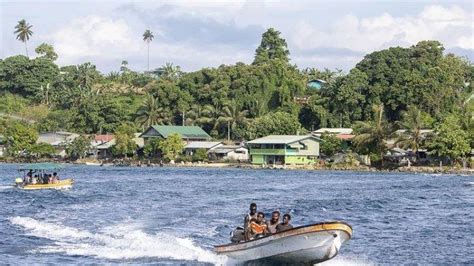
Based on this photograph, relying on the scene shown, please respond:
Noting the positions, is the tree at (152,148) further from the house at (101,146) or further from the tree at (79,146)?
the tree at (79,146)

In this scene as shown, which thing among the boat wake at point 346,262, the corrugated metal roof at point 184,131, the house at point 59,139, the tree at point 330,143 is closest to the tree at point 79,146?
the house at point 59,139

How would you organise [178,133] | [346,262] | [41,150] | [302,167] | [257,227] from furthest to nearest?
[41,150] < [178,133] < [302,167] < [346,262] < [257,227]

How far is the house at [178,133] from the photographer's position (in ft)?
444

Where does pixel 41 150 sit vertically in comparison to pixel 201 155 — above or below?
above

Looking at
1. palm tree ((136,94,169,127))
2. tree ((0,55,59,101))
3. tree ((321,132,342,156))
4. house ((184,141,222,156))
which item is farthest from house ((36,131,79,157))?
tree ((321,132,342,156))

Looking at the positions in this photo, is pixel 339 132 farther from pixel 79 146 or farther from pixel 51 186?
pixel 51 186

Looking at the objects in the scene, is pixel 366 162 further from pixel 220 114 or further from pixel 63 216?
pixel 63 216

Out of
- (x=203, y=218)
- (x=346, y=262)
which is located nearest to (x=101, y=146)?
(x=203, y=218)

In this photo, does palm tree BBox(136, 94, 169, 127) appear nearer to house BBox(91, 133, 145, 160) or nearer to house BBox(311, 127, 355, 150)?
house BBox(91, 133, 145, 160)

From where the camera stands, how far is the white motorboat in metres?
25.5

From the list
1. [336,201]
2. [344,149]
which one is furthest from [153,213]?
Answer: [344,149]

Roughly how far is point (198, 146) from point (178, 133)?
395 centimetres

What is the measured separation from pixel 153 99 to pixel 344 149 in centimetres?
3719

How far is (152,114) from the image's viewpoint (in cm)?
14725
